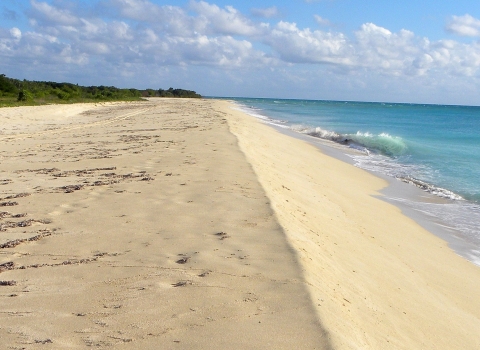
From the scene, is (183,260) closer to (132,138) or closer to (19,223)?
(19,223)

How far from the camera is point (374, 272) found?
5582mm

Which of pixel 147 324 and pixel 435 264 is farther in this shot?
pixel 435 264

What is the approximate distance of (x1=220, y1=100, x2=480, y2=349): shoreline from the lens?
12.9ft

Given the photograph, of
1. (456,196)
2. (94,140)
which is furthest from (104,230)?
(94,140)

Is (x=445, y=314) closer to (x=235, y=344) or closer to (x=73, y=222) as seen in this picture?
(x=235, y=344)

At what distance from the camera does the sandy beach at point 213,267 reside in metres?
3.40

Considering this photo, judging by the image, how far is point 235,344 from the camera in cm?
314

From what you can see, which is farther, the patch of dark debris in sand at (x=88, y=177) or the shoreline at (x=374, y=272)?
the patch of dark debris in sand at (x=88, y=177)

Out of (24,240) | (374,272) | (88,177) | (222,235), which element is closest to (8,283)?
(24,240)

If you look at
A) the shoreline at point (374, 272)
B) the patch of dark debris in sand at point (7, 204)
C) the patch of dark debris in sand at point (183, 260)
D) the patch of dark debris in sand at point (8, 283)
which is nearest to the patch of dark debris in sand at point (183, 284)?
the patch of dark debris in sand at point (183, 260)

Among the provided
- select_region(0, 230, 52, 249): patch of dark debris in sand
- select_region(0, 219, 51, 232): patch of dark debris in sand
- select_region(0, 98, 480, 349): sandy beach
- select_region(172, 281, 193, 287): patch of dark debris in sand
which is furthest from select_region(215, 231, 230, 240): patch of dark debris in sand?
select_region(0, 219, 51, 232): patch of dark debris in sand

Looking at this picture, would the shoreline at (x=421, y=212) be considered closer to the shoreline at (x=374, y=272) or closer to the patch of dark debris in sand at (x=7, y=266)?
the shoreline at (x=374, y=272)

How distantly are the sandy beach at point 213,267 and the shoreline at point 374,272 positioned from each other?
25 millimetres

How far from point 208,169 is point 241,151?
2781 mm
